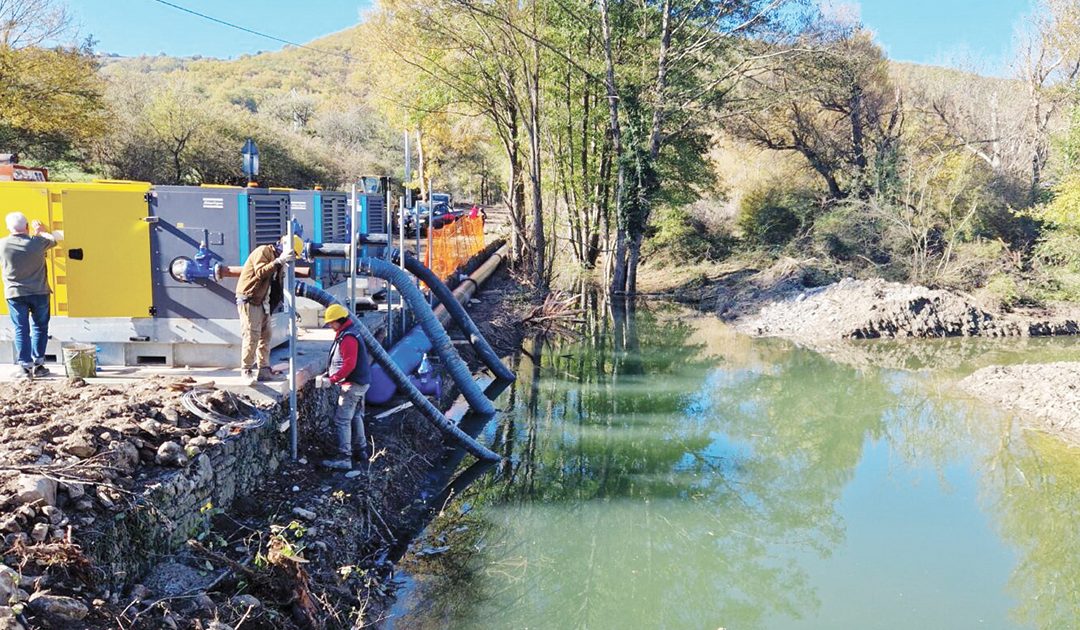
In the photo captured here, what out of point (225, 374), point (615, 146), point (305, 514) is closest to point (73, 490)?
point (305, 514)

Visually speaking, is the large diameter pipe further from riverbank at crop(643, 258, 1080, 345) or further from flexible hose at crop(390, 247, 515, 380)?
riverbank at crop(643, 258, 1080, 345)

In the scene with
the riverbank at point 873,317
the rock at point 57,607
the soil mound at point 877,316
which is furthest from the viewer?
the soil mound at point 877,316

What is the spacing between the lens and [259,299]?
7285 millimetres

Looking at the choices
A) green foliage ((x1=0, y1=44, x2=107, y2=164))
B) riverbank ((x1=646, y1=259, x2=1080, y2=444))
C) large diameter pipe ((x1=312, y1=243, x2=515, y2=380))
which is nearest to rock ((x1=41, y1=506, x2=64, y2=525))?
large diameter pipe ((x1=312, y1=243, x2=515, y2=380))

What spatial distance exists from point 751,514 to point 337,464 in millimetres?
4334

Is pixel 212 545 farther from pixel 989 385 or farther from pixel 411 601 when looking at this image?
pixel 989 385

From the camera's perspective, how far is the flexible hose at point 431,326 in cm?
950

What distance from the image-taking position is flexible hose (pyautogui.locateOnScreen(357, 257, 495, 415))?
9.50m

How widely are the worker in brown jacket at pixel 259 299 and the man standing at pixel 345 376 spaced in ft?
1.73

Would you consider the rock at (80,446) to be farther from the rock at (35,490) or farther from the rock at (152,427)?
the rock at (35,490)

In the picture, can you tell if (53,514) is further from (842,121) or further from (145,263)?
(842,121)

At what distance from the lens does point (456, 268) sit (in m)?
19.7

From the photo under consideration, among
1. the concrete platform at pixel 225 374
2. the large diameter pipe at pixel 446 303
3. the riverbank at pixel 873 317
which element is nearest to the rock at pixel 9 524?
the concrete platform at pixel 225 374

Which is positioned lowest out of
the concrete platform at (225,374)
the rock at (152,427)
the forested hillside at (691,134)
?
the rock at (152,427)
